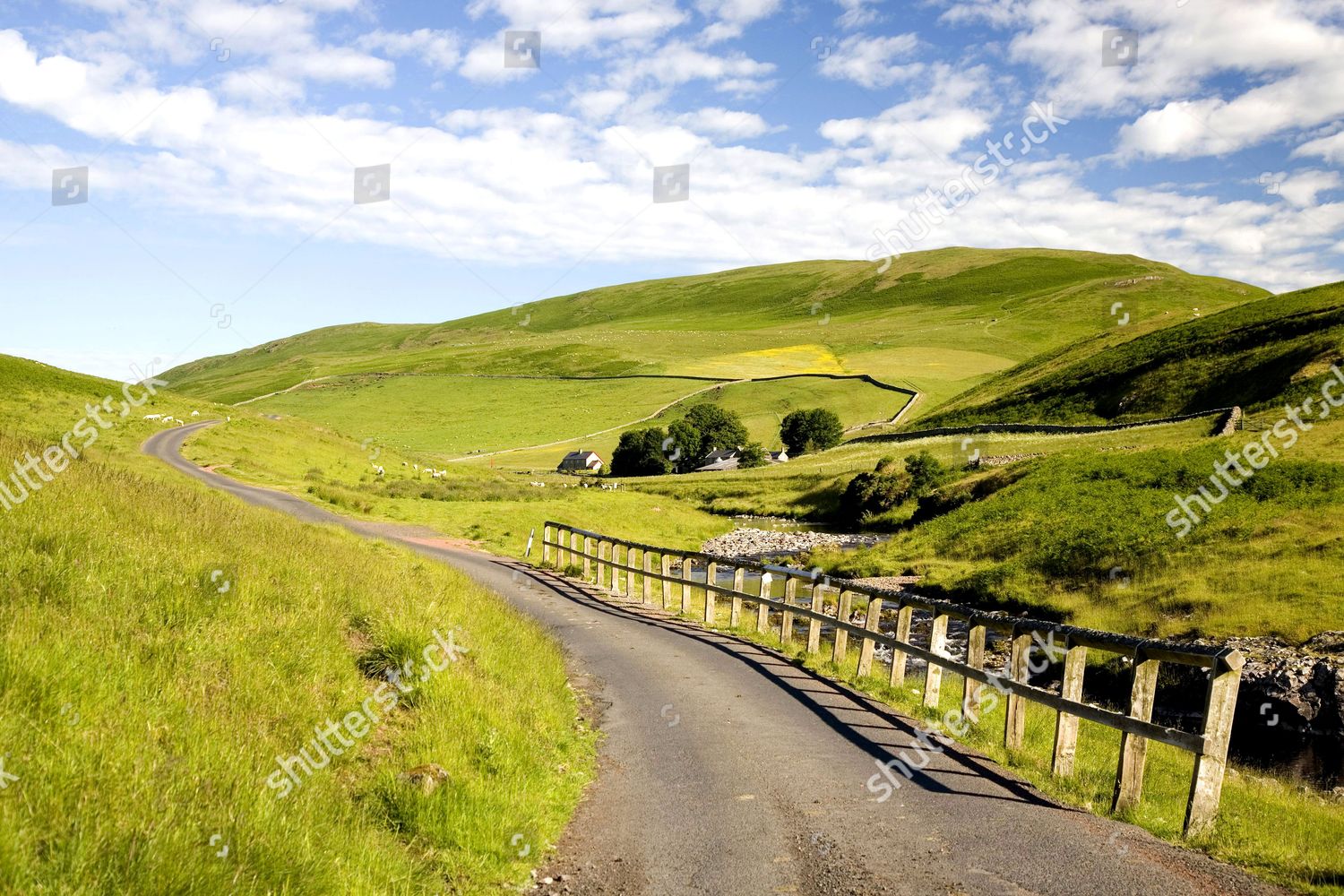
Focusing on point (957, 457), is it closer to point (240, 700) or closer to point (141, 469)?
point (141, 469)

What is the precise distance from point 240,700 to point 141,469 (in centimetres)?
3821

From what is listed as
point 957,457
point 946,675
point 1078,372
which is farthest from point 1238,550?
point 1078,372

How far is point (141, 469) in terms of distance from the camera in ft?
129

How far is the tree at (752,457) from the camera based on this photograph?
93.2m

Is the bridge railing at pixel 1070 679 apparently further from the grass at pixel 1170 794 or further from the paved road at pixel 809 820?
the paved road at pixel 809 820

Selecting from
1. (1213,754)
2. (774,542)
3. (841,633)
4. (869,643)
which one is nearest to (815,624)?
(841,633)

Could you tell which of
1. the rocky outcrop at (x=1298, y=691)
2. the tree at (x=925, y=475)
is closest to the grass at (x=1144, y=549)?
the rocky outcrop at (x=1298, y=691)

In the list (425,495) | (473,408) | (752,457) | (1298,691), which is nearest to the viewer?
(1298,691)

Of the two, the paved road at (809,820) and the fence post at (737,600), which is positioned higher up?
the paved road at (809,820)

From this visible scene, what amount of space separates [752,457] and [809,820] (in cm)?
8711

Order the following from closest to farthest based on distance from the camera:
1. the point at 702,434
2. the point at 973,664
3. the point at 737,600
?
the point at 973,664, the point at 737,600, the point at 702,434

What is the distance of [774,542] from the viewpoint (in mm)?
49406

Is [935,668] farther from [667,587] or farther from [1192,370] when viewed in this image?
[1192,370]

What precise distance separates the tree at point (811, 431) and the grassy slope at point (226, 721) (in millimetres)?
92393
